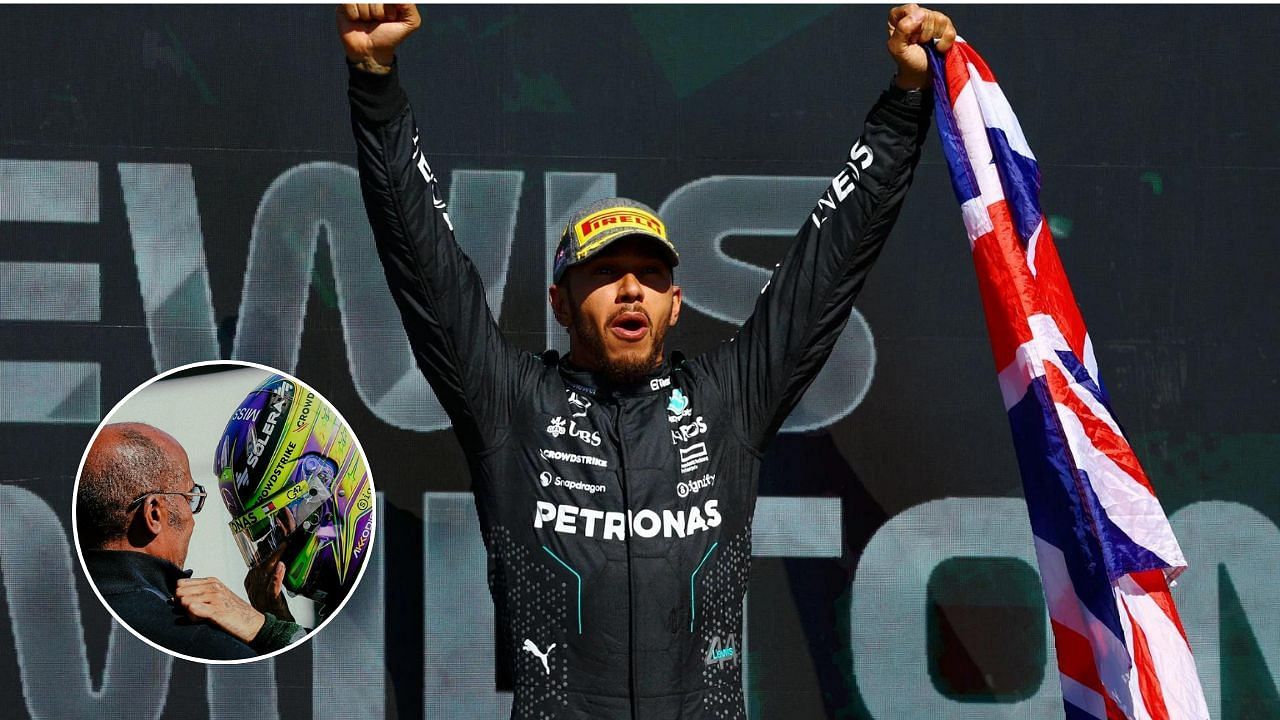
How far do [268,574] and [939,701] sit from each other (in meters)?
1.61

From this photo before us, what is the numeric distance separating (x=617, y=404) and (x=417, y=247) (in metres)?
0.43

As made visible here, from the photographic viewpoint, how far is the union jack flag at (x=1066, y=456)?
2520 mm

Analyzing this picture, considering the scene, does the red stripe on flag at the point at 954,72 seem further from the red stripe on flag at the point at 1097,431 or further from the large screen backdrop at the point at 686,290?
the large screen backdrop at the point at 686,290

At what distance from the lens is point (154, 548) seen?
3.37 metres

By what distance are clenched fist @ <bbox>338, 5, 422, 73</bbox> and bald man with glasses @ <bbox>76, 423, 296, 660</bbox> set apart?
1.41m

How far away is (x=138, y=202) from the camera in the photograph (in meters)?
3.39

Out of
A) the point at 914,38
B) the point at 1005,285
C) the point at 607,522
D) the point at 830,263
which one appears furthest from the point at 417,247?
the point at 1005,285

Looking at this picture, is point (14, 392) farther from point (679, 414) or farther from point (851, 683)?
point (851, 683)

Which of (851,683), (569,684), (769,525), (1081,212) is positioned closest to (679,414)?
(569,684)

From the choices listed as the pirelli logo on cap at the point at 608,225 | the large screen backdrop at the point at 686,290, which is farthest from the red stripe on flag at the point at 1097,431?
the large screen backdrop at the point at 686,290

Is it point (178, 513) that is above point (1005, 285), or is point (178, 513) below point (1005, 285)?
below

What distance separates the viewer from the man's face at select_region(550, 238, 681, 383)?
2463 millimetres

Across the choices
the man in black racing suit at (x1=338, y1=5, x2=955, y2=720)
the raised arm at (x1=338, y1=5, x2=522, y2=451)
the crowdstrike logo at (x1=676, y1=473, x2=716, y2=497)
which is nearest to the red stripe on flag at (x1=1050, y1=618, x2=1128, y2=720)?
the man in black racing suit at (x1=338, y1=5, x2=955, y2=720)

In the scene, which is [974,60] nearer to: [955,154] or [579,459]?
[955,154]
